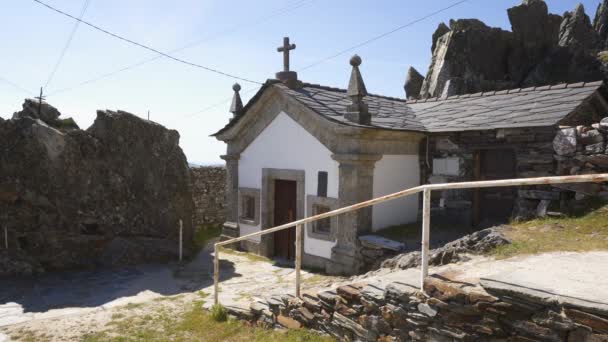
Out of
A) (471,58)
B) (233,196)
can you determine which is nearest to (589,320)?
(233,196)

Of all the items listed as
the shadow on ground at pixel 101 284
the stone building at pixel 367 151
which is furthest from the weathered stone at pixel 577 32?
the shadow on ground at pixel 101 284

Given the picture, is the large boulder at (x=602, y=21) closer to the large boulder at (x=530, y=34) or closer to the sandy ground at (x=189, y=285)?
the large boulder at (x=530, y=34)

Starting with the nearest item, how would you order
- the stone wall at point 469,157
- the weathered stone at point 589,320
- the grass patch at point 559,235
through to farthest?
1. the weathered stone at point 589,320
2. the grass patch at point 559,235
3. the stone wall at point 469,157

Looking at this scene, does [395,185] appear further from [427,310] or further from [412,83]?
[412,83]

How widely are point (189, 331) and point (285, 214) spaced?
199 inches

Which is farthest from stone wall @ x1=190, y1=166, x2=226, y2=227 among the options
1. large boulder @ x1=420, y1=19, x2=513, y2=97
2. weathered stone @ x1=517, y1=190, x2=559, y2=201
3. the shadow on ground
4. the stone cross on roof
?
large boulder @ x1=420, y1=19, x2=513, y2=97

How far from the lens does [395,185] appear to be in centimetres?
988

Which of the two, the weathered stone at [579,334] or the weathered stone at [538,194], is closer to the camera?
the weathered stone at [579,334]

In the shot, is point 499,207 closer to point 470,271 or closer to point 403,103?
point 403,103

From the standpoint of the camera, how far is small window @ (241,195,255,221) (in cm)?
1195

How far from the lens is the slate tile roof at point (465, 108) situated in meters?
8.55

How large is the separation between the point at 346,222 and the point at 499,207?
3.53 meters

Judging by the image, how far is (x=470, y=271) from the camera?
4273 millimetres

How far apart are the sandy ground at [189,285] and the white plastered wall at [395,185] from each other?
201cm
